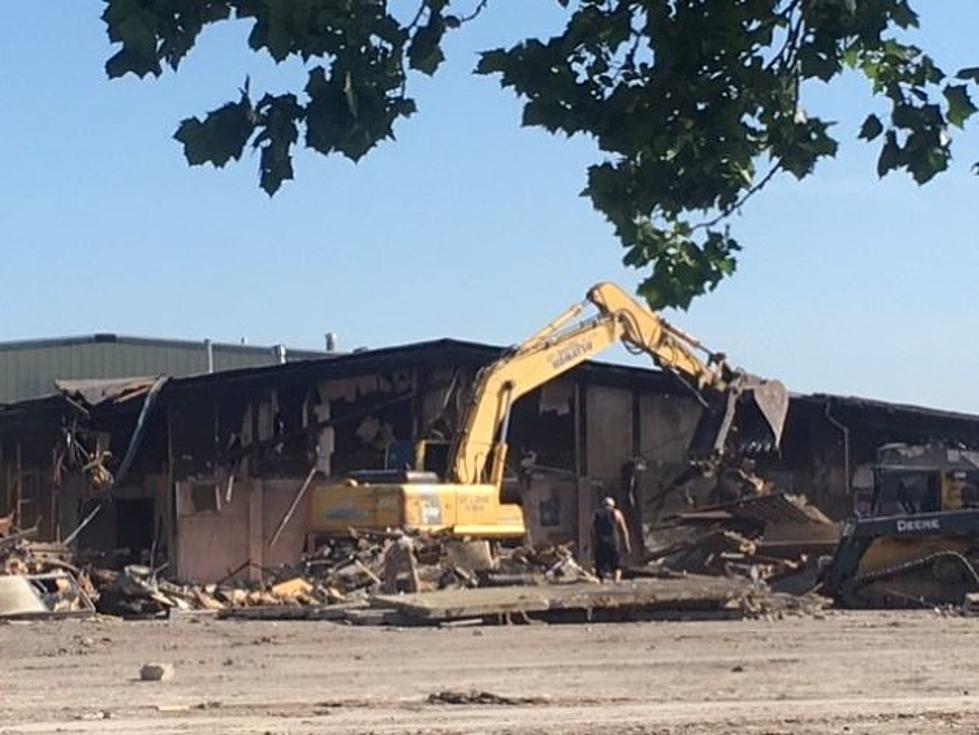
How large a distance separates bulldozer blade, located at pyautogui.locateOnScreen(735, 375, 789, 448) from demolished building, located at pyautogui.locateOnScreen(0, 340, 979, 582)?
5.19 ft

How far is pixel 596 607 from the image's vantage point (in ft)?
82.4

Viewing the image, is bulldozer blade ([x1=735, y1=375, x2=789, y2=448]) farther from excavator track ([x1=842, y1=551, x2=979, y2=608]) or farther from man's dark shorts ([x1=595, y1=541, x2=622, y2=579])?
excavator track ([x1=842, y1=551, x2=979, y2=608])

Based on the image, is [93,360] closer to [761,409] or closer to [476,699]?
[761,409]

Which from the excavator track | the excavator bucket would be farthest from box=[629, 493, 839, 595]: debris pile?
the excavator track

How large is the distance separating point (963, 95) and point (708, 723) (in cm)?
706

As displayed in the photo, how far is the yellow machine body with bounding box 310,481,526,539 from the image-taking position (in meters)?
29.9

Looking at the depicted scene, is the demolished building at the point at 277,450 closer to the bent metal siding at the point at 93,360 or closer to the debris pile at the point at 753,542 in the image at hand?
the debris pile at the point at 753,542

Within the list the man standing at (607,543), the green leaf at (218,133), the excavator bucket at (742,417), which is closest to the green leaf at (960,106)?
the green leaf at (218,133)

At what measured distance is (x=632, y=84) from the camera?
7316 millimetres

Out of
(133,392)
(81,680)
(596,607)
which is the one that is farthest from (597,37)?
(133,392)

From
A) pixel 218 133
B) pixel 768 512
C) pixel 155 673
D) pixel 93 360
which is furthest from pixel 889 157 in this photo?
pixel 93 360

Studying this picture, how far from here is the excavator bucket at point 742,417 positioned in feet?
119

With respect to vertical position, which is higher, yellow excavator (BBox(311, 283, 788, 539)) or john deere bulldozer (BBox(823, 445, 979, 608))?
yellow excavator (BBox(311, 283, 788, 539))

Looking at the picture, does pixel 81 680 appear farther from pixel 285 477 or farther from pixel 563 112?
pixel 285 477
